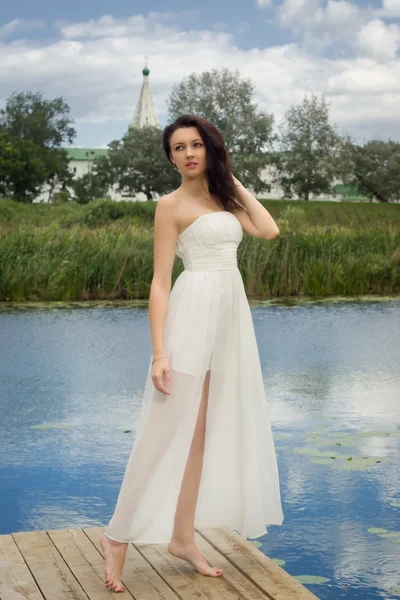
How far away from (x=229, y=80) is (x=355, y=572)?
65850 mm

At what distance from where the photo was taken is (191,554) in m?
3.53

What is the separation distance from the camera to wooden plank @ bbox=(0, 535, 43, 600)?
3.32 m

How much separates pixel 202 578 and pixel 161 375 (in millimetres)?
747

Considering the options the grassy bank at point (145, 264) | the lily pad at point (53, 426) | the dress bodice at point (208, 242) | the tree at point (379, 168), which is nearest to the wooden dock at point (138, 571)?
the dress bodice at point (208, 242)

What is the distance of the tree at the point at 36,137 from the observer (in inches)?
3059

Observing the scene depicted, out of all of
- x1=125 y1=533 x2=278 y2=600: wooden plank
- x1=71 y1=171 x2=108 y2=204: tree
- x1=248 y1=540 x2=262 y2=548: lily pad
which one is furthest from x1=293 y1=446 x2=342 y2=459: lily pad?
x1=71 y1=171 x2=108 y2=204: tree

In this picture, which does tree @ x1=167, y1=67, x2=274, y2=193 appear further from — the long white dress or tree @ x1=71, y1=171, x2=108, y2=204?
the long white dress

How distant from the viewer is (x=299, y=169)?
66.1 meters

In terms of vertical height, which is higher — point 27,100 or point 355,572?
point 27,100

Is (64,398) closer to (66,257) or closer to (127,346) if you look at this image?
(127,346)

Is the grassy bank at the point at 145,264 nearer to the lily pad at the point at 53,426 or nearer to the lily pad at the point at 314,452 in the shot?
the lily pad at the point at 53,426

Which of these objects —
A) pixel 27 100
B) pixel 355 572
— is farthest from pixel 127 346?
pixel 27 100

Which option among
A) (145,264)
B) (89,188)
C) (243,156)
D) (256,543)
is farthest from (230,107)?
(256,543)

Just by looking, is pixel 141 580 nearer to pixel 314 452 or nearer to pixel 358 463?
pixel 358 463
